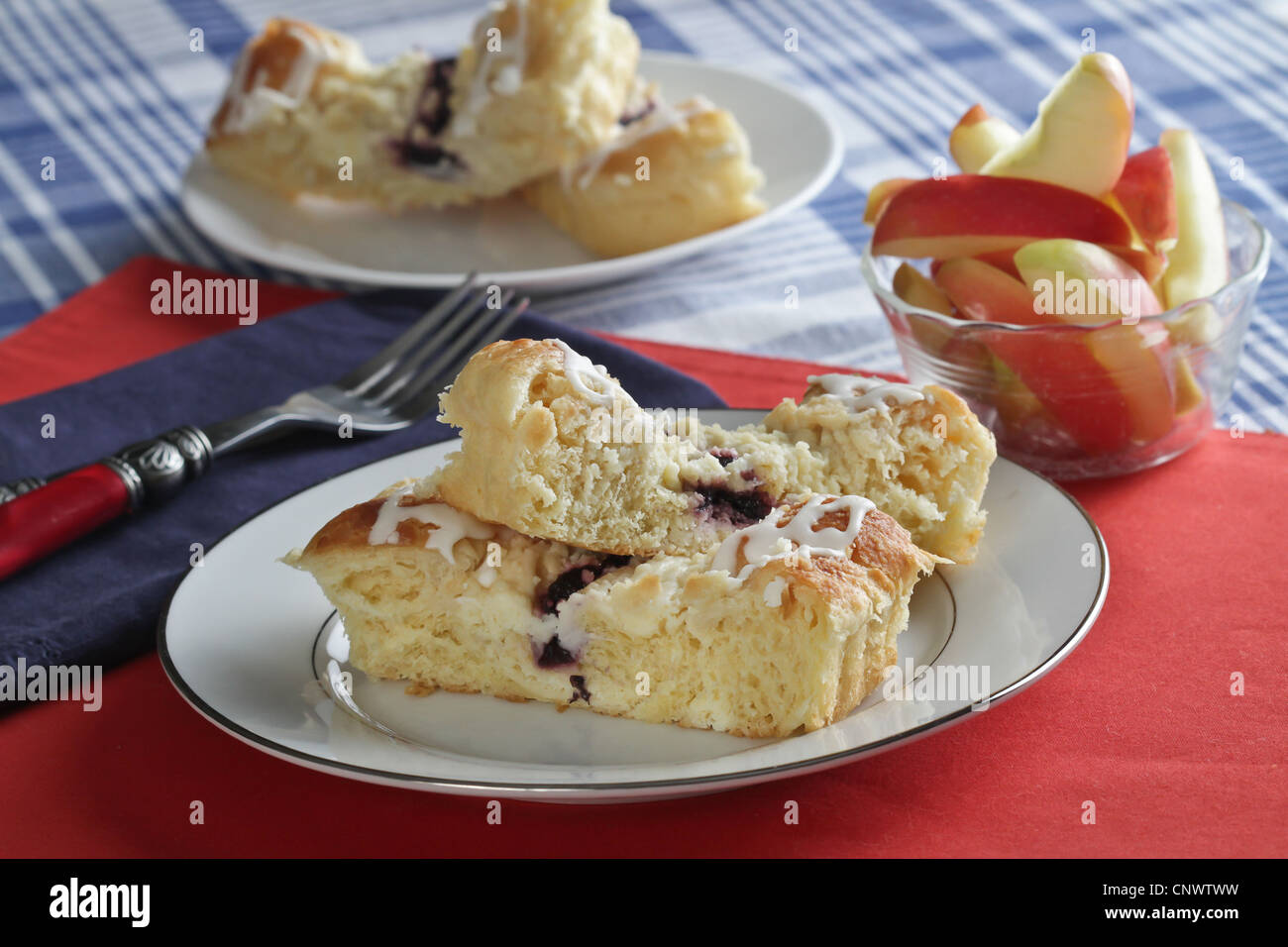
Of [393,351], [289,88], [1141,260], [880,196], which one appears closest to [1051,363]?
[1141,260]

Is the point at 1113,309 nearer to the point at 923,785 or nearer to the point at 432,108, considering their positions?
the point at 923,785

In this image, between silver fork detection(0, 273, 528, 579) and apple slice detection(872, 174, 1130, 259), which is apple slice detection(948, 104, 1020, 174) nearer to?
apple slice detection(872, 174, 1130, 259)

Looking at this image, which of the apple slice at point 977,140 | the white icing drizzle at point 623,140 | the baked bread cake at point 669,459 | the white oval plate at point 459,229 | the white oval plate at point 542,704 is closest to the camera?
the white oval plate at point 542,704

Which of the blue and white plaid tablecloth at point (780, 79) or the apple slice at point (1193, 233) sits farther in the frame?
the blue and white plaid tablecloth at point (780, 79)

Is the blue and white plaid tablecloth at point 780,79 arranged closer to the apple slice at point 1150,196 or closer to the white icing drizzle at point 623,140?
the white icing drizzle at point 623,140

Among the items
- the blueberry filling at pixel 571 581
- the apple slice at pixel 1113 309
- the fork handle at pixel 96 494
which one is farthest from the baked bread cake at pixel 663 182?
the blueberry filling at pixel 571 581

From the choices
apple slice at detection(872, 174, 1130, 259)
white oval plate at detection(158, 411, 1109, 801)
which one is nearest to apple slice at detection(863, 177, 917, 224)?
apple slice at detection(872, 174, 1130, 259)
